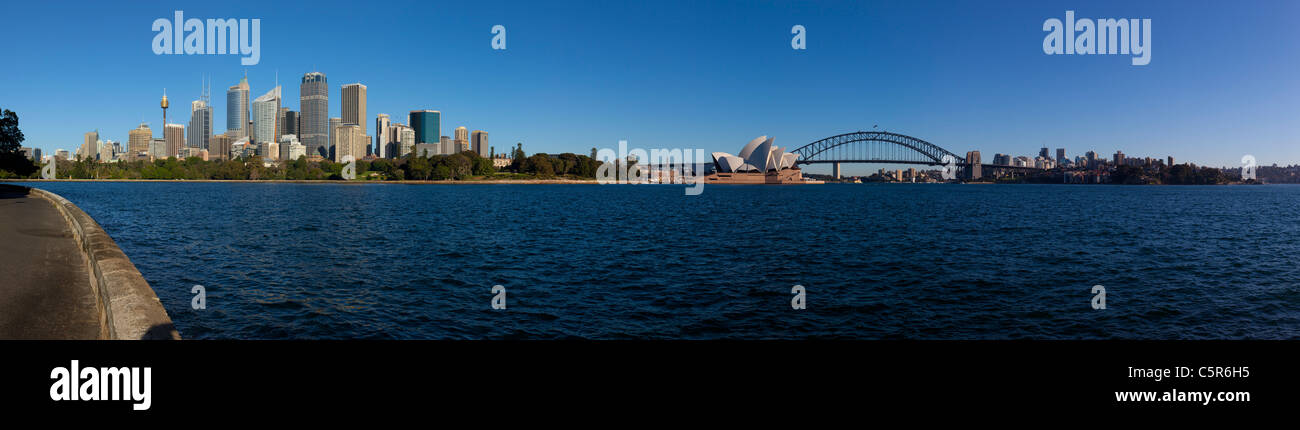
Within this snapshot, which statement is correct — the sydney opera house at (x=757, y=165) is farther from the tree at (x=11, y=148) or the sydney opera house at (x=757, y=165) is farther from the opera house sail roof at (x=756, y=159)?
the tree at (x=11, y=148)

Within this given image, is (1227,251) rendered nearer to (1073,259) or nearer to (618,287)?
(1073,259)

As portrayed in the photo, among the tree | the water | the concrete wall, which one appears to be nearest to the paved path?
the concrete wall

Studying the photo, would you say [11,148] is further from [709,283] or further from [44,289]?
[709,283]

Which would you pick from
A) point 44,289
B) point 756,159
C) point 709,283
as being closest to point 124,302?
point 44,289
